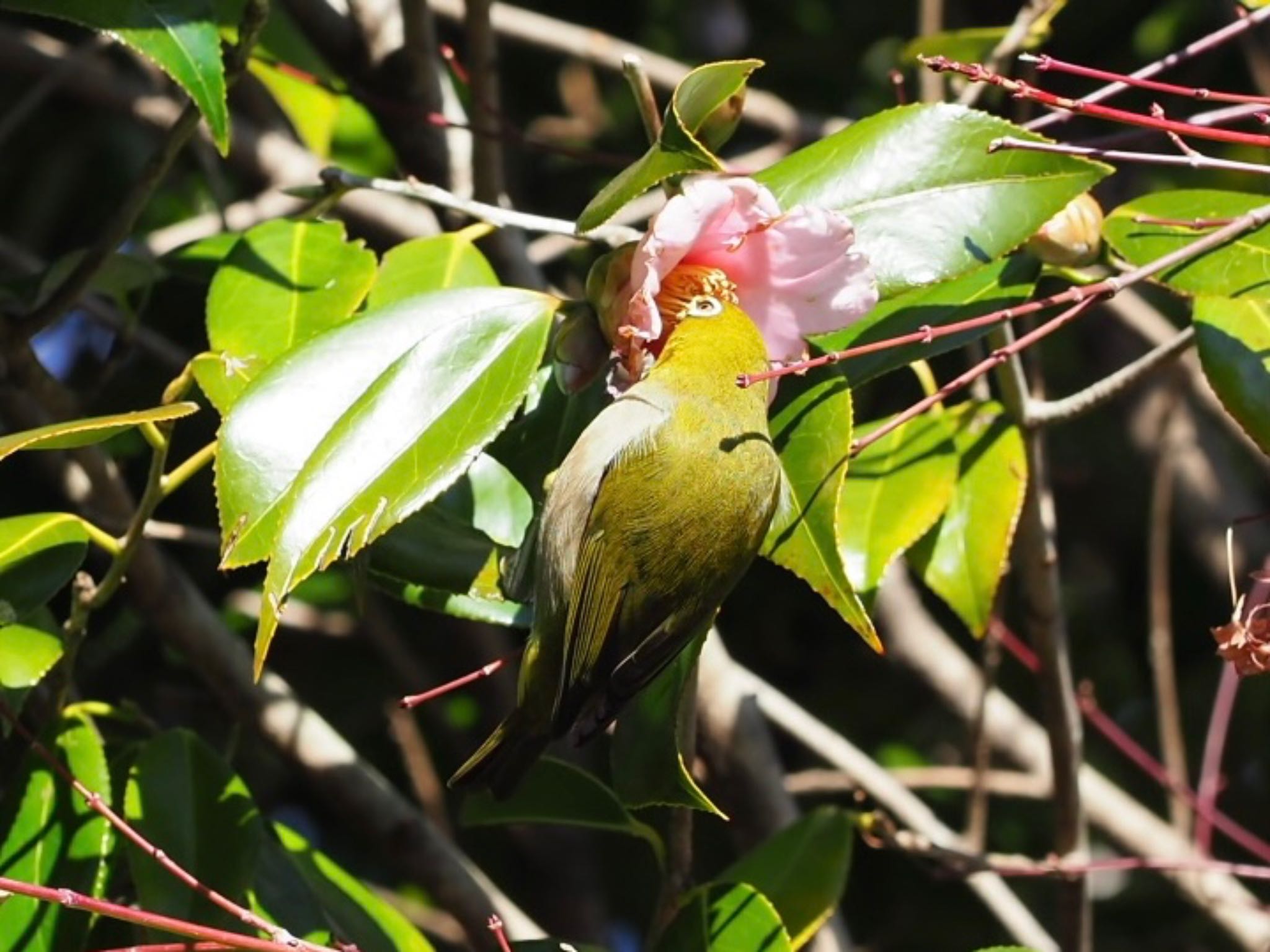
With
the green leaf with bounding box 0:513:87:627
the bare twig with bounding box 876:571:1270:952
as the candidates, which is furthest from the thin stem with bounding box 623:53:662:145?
the bare twig with bounding box 876:571:1270:952

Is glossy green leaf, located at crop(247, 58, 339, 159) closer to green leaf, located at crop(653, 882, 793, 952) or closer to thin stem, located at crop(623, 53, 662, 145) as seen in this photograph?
thin stem, located at crop(623, 53, 662, 145)

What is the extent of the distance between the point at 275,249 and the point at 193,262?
24 centimetres

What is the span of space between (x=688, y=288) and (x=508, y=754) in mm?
448

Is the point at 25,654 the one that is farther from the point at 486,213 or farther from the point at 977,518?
the point at 977,518

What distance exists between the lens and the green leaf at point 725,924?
161cm

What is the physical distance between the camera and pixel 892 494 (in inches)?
70.2

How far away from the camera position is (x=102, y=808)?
147 centimetres

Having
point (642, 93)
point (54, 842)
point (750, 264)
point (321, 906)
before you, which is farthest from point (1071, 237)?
point (54, 842)

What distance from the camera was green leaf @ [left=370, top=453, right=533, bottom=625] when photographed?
62.5 inches

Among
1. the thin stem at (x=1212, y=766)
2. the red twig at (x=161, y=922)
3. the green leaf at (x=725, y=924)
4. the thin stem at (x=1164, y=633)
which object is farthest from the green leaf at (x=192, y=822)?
the thin stem at (x=1164, y=633)

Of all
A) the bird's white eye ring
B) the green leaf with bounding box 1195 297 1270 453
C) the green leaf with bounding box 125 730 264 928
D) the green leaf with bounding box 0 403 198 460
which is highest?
the bird's white eye ring

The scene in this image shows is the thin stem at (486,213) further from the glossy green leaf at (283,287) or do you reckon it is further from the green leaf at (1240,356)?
the green leaf at (1240,356)

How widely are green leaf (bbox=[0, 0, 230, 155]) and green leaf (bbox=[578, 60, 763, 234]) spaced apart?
36cm

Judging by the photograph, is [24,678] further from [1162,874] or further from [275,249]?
[1162,874]
